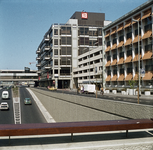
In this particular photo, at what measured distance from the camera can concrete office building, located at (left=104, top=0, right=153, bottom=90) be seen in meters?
44.0

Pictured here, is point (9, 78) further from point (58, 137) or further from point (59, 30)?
point (58, 137)

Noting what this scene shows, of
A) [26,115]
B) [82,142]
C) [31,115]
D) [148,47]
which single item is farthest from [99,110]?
[26,115]

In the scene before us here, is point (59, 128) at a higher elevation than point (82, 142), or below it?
higher

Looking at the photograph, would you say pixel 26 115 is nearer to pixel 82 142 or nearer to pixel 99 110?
pixel 99 110

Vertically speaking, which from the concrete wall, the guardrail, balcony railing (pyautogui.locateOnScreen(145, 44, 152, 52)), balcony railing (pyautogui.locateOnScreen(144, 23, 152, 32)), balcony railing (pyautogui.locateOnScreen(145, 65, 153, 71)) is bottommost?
the concrete wall

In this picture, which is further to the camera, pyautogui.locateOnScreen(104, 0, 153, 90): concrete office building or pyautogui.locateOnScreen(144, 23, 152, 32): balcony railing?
pyautogui.locateOnScreen(104, 0, 153, 90): concrete office building

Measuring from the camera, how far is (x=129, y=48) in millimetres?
50781

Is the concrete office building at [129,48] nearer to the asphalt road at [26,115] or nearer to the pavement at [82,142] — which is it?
the asphalt road at [26,115]

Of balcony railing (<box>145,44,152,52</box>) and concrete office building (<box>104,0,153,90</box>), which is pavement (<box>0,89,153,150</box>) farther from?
balcony railing (<box>145,44,152,52</box>)

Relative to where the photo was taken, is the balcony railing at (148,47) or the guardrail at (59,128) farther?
the balcony railing at (148,47)

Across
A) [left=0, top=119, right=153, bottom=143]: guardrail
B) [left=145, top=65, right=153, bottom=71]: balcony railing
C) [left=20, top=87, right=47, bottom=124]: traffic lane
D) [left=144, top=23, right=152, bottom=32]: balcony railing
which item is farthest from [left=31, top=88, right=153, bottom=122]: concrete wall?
[left=144, top=23, right=152, bottom=32]: balcony railing

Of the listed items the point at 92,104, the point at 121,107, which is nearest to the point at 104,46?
the point at 92,104

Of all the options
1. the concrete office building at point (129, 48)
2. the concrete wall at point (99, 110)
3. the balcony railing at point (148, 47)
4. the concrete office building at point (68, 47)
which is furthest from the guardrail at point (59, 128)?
the concrete office building at point (68, 47)

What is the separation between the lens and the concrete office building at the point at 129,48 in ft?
144
